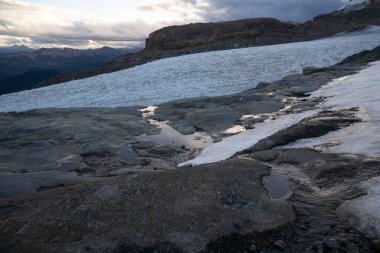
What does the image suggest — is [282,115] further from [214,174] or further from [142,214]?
[142,214]

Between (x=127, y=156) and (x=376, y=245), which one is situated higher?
(x=376, y=245)

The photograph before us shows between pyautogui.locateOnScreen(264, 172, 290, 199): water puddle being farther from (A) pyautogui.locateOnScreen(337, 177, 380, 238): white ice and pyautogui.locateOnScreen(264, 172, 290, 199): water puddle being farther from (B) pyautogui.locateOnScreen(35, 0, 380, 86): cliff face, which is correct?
(B) pyautogui.locateOnScreen(35, 0, 380, 86): cliff face

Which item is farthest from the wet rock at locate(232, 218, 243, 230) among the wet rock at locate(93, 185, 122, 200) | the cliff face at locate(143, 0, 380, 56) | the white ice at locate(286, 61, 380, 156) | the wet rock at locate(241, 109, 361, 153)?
the cliff face at locate(143, 0, 380, 56)

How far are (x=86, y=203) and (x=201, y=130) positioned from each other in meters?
9.60

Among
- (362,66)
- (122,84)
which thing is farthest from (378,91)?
(122,84)

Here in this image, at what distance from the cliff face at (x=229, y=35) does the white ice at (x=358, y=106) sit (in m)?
31.0

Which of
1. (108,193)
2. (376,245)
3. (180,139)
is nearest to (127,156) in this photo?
(180,139)

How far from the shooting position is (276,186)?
8031 mm

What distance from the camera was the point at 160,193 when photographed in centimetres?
727

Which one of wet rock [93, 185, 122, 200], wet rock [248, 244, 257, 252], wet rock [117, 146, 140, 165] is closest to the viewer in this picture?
wet rock [248, 244, 257, 252]

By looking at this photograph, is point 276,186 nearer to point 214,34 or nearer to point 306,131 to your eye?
point 306,131

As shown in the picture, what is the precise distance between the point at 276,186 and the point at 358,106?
8.64m

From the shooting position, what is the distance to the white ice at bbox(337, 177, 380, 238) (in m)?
6.02

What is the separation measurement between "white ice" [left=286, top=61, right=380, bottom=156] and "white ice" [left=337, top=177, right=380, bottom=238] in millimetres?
2503
